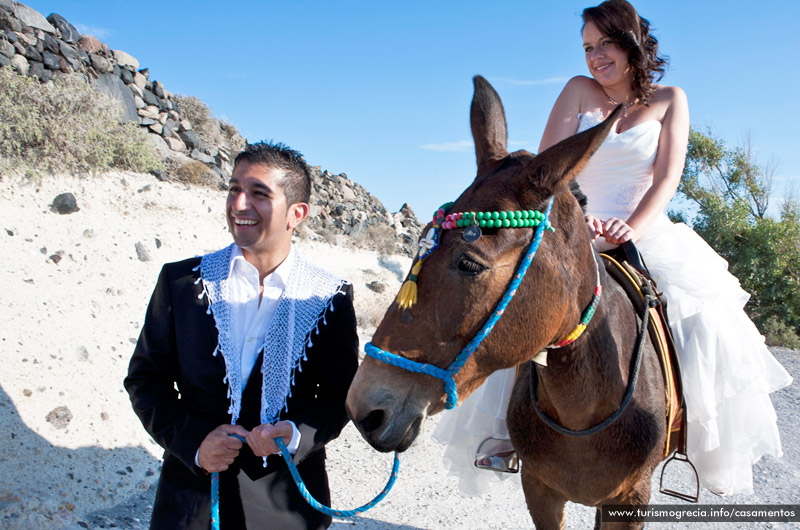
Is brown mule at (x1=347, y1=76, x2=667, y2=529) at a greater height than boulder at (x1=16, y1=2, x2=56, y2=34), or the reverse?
boulder at (x1=16, y1=2, x2=56, y2=34)

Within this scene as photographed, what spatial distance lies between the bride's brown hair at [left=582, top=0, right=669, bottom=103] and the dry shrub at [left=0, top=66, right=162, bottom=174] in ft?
27.8

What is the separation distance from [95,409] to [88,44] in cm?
1066

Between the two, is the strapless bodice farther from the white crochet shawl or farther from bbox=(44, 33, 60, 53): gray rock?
bbox=(44, 33, 60, 53): gray rock

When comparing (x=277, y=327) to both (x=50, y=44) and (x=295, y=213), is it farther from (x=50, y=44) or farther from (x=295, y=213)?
(x=50, y=44)

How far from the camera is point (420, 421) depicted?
1608 mm

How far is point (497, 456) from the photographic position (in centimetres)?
295

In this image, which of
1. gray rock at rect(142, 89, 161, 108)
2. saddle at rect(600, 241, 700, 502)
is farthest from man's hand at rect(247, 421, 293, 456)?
gray rock at rect(142, 89, 161, 108)

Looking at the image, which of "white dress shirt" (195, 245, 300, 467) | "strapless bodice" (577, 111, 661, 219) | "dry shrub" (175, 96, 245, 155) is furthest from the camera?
"dry shrub" (175, 96, 245, 155)

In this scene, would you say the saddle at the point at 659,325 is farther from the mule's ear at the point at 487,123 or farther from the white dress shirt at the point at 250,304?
the white dress shirt at the point at 250,304

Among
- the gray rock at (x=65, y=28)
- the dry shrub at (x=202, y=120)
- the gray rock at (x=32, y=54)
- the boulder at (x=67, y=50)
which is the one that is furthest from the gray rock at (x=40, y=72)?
the dry shrub at (x=202, y=120)

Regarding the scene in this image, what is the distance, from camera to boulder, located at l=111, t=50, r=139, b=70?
13.2m

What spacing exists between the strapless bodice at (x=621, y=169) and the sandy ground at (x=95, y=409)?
2.44 meters

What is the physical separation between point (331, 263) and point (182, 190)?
3428mm

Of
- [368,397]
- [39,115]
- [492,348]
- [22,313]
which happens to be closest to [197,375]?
[368,397]
